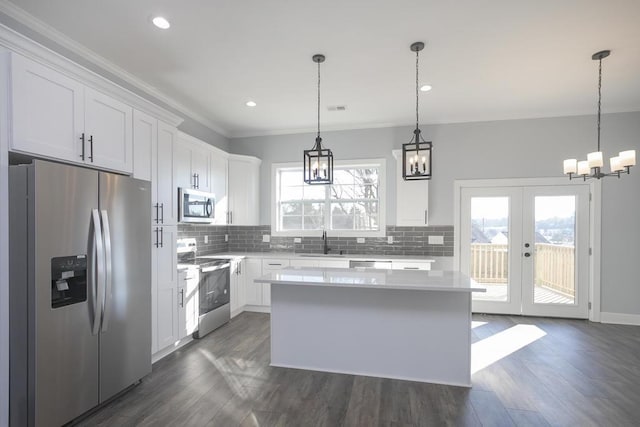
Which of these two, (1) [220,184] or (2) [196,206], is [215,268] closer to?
(2) [196,206]

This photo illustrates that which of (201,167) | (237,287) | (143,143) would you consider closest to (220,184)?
(201,167)

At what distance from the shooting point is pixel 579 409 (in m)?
2.29

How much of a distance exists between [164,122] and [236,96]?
1055 millimetres

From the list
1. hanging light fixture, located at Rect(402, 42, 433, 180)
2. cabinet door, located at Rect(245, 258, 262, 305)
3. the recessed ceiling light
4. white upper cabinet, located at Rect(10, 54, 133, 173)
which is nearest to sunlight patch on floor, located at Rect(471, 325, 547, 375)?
hanging light fixture, located at Rect(402, 42, 433, 180)

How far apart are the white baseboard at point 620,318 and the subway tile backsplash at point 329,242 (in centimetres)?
215

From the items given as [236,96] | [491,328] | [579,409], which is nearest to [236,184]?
[236,96]

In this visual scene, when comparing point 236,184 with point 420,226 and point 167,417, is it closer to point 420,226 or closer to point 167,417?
point 420,226

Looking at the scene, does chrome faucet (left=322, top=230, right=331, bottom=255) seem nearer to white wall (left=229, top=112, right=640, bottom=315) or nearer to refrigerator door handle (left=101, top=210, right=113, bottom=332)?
white wall (left=229, top=112, right=640, bottom=315)

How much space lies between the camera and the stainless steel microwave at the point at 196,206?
351 cm

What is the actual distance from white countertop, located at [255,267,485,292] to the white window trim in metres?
1.87

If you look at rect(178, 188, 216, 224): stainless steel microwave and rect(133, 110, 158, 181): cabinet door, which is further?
rect(178, 188, 216, 224): stainless steel microwave

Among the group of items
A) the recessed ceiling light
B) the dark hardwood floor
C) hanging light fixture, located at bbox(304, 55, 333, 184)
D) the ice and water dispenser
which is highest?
the recessed ceiling light

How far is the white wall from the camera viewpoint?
4191mm

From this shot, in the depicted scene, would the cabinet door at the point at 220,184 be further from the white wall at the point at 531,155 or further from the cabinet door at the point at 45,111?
the cabinet door at the point at 45,111
